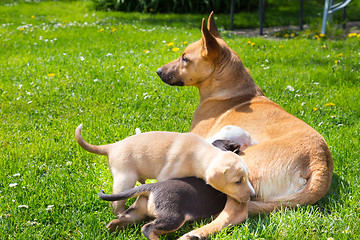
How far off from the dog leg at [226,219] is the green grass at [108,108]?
75mm

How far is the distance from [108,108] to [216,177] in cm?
292

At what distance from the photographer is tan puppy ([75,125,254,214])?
2900 mm

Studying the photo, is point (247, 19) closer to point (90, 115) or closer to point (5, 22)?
point (5, 22)

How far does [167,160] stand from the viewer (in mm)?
3047

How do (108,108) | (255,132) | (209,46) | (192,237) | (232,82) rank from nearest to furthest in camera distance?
1. (192,237)
2. (255,132)
3. (209,46)
4. (232,82)
5. (108,108)

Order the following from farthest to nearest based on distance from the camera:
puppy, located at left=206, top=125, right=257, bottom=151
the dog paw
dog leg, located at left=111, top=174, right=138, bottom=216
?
puppy, located at left=206, top=125, right=257, bottom=151 → dog leg, located at left=111, top=174, right=138, bottom=216 → the dog paw

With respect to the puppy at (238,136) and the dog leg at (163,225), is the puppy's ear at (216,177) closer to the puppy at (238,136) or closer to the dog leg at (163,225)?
the dog leg at (163,225)

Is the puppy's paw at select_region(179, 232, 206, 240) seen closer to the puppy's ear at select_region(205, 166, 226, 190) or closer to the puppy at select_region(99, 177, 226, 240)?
the puppy at select_region(99, 177, 226, 240)

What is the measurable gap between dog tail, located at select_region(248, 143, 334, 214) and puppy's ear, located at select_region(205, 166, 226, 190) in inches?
15.5

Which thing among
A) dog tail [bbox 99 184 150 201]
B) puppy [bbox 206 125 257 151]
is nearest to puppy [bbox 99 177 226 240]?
dog tail [bbox 99 184 150 201]

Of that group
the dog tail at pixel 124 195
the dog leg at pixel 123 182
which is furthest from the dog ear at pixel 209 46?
the dog tail at pixel 124 195

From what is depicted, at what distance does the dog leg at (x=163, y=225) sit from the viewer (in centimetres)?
274

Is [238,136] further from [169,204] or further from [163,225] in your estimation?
[163,225]

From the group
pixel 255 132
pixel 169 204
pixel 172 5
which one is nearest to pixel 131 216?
pixel 169 204
